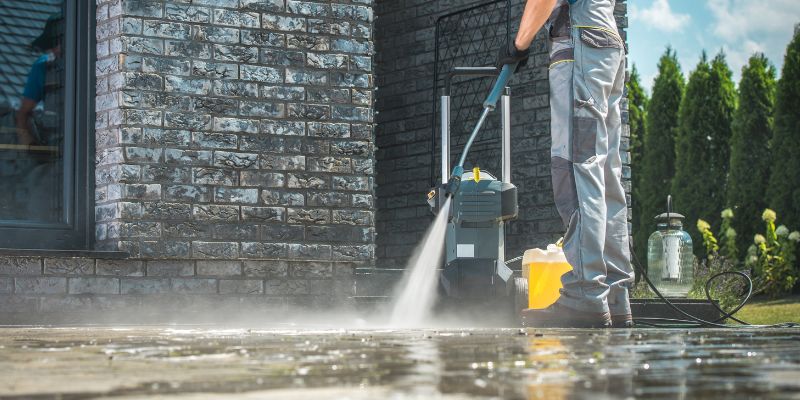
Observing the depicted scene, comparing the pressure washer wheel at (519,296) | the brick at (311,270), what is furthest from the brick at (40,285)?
the pressure washer wheel at (519,296)

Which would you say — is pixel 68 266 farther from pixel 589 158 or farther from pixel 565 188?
pixel 589 158

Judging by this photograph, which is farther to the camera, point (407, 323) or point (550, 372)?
point (407, 323)

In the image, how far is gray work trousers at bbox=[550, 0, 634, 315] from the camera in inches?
222

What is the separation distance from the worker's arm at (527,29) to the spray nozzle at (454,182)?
0.66 metres

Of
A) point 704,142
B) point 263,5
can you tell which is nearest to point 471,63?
point 263,5

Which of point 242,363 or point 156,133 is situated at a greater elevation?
point 156,133

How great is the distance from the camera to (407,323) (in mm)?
7414

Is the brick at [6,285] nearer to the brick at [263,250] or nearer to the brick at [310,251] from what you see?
the brick at [263,250]

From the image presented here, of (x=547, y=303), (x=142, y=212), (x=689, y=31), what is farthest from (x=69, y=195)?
(x=689, y=31)

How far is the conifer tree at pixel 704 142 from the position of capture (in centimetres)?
1936

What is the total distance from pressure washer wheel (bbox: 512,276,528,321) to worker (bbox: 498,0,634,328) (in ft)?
3.54

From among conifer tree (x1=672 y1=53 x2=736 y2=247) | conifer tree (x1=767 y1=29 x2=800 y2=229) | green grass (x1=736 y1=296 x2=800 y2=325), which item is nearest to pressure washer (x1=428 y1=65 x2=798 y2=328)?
green grass (x1=736 y1=296 x2=800 y2=325)

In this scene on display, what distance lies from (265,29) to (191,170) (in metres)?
1.02

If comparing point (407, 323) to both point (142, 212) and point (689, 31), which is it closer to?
point (142, 212)
